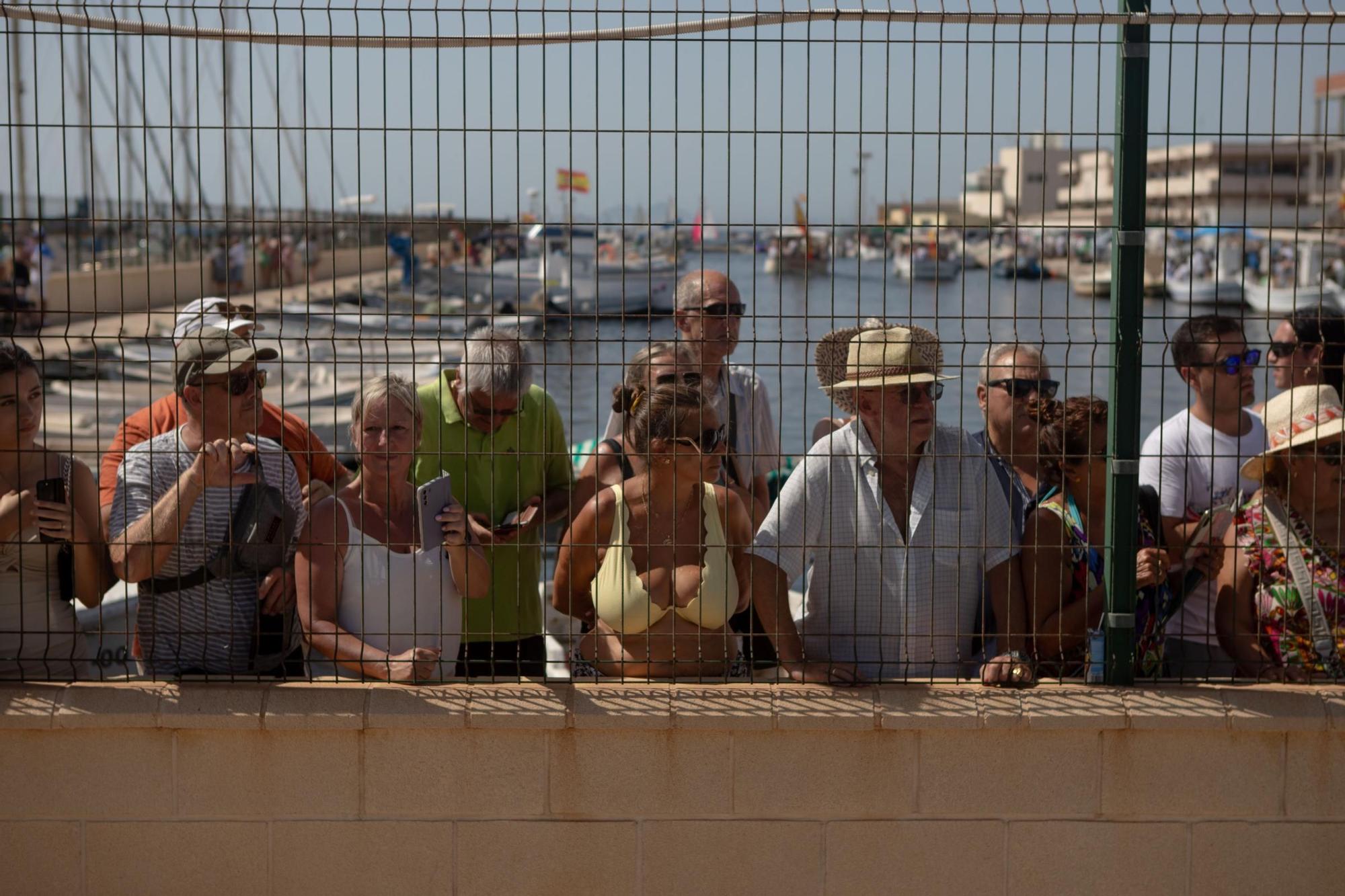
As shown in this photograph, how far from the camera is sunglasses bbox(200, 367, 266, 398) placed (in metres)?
3.80

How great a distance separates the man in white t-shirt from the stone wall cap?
11.3 inches

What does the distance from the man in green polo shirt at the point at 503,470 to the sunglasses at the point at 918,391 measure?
1.07 m

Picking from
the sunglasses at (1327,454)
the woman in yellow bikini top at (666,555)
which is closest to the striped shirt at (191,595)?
the woman in yellow bikini top at (666,555)

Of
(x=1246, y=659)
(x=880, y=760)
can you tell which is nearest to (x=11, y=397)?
(x=880, y=760)

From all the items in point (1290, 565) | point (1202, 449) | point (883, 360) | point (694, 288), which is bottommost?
point (1290, 565)

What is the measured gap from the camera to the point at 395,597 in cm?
392

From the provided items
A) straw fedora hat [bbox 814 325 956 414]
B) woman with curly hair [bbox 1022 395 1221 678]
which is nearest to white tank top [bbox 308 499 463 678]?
straw fedora hat [bbox 814 325 956 414]

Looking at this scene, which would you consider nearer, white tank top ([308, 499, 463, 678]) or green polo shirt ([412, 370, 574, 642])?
white tank top ([308, 499, 463, 678])

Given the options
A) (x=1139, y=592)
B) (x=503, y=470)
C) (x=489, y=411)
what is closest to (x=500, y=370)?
(x=489, y=411)

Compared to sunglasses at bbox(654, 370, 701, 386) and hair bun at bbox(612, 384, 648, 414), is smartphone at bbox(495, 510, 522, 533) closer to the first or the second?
hair bun at bbox(612, 384, 648, 414)

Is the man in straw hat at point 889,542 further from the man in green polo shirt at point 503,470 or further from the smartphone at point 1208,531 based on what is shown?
the man in green polo shirt at point 503,470

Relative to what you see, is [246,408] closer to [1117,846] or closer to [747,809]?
[747,809]

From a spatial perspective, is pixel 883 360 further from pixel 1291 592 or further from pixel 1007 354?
pixel 1291 592

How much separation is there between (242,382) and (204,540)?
0.43 meters
